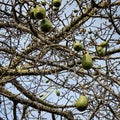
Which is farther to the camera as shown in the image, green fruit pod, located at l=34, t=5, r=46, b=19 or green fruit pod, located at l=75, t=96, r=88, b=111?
green fruit pod, located at l=34, t=5, r=46, b=19

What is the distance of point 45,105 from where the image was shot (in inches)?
173

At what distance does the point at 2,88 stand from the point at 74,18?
1.48 meters

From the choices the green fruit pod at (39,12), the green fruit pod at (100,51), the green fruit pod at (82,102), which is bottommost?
the green fruit pod at (82,102)

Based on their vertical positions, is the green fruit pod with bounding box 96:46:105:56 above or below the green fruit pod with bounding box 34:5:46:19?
below

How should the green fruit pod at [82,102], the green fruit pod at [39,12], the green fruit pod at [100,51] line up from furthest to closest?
the green fruit pod at [100,51] → the green fruit pod at [39,12] → the green fruit pod at [82,102]

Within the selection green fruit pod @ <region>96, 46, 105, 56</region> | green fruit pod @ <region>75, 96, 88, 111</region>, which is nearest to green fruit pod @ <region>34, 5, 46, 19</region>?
green fruit pod @ <region>75, 96, 88, 111</region>

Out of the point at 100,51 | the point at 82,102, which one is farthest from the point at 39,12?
the point at 100,51

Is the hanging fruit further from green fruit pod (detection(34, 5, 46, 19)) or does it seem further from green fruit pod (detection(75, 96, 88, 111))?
green fruit pod (detection(34, 5, 46, 19))

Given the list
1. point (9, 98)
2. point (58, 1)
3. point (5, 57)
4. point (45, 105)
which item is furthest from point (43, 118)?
point (58, 1)

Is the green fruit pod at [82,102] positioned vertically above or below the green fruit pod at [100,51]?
below

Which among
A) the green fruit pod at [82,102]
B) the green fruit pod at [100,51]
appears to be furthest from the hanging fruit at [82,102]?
the green fruit pod at [100,51]

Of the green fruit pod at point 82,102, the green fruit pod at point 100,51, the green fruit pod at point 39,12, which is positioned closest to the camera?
the green fruit pod at point 82,102

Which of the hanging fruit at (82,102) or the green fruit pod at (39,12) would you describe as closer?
the hanging fruit at (82,102)

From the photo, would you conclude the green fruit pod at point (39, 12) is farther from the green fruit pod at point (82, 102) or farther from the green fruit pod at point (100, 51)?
the green fruit pod at point (100, 51)
